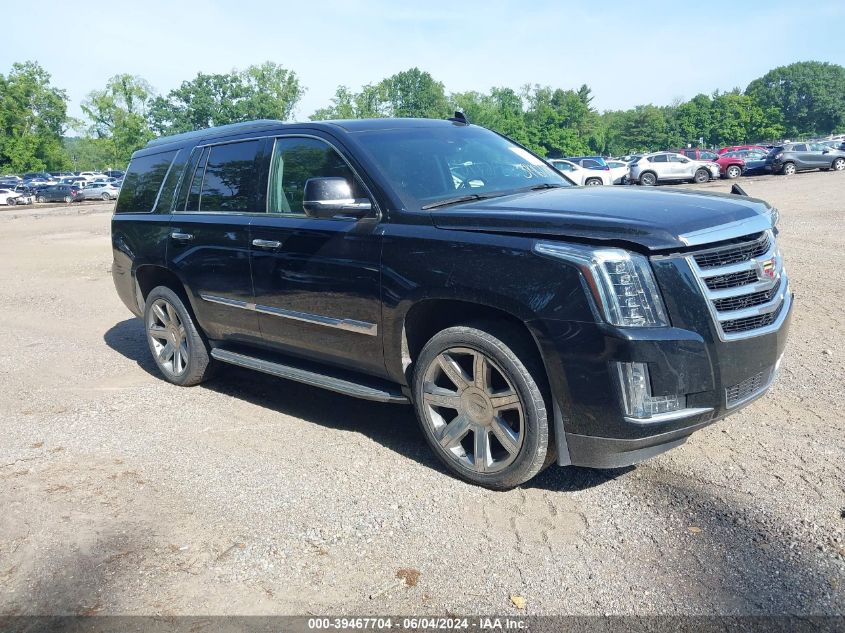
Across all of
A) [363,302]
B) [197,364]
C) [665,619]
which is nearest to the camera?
[665,619]

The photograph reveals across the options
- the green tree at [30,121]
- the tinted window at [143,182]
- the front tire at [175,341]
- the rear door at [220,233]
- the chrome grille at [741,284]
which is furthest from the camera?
the green tree at [30,121]

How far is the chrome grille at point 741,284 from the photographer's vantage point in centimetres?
337

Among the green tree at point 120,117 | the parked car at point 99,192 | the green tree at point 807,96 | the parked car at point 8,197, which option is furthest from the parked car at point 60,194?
the green tree at point 807,96

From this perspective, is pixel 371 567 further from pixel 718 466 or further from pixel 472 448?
pixel 718 466

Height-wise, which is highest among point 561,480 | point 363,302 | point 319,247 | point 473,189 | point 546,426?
point 473,189

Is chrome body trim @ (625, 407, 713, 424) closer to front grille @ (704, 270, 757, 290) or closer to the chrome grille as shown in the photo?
the chrome grille

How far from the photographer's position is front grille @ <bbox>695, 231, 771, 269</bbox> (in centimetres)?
339

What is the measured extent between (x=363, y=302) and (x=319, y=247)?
48 cm

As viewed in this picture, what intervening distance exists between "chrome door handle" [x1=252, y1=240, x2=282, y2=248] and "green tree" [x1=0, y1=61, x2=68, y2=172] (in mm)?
92882

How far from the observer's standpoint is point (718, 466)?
4.00 metres

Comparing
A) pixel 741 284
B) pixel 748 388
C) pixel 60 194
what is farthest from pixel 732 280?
pixel 60 194

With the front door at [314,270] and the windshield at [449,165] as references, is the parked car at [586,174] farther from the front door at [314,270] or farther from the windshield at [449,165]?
the front door at [314,270]

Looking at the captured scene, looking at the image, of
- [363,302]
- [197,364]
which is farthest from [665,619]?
[197,364]

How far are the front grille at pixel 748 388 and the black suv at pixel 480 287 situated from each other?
11mm
